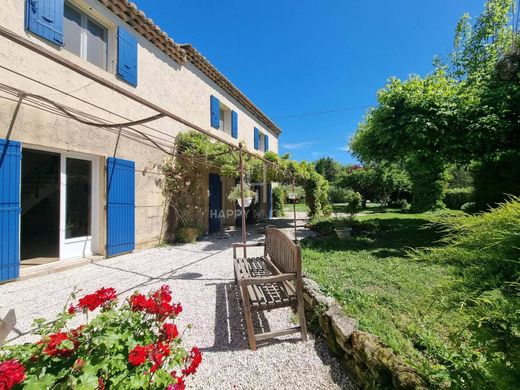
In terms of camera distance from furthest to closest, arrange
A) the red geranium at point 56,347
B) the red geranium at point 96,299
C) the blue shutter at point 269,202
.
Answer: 1. the blue shutter at point 269,202
2. the red geranium at point 96,299
3. the red geranium at point 56,347

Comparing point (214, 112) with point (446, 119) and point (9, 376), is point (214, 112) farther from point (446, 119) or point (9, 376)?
point (9, 376)

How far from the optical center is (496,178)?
8.56 meters

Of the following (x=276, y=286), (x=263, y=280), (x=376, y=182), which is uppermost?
(x=376, y=182)

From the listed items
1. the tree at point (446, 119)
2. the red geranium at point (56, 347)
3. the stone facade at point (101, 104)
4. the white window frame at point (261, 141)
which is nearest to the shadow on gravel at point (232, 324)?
the red geranium at point (56, 347)

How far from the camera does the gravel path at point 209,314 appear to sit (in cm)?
215

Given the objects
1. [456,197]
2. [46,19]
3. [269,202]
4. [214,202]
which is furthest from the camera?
[456,197]

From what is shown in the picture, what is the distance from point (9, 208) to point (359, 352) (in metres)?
5.43

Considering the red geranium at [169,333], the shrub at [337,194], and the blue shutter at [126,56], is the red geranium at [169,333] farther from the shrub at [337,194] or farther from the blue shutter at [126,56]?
the shrub at [337,194]

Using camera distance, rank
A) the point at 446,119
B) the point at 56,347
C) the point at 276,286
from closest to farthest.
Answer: the point at 56,347
the point at 276,286
the point at 446,119

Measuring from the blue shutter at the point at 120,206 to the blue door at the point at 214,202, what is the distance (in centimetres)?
356

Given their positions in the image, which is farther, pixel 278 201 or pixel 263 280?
pixel 278 201

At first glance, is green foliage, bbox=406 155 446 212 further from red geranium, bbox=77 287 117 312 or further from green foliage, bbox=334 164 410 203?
red geranium, bbox=77 287 117 312

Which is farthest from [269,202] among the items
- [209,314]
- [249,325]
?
[249,325]

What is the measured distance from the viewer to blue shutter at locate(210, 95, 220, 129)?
940 cm
